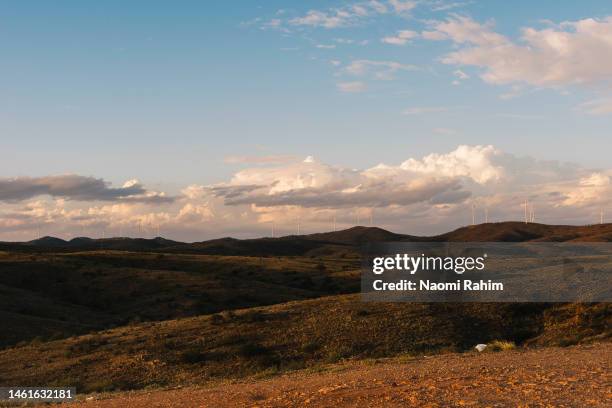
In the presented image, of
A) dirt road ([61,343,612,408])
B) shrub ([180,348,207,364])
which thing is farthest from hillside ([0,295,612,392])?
dirt road ([61,343,612,408])

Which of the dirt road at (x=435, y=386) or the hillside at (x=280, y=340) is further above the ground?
the dirt road at (x=435, y=386)

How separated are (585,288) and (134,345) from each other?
28.8 meters

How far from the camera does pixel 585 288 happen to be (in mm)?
40281

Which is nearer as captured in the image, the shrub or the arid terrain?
the arid terrain

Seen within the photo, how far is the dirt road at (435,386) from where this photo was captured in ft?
45.4

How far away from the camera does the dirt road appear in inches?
545

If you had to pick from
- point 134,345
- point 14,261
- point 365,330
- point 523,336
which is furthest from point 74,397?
point 14,261

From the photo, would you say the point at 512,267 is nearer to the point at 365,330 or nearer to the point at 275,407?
the point at 365,330
